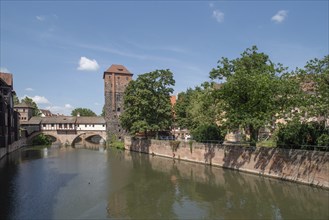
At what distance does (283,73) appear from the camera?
95.9 ft

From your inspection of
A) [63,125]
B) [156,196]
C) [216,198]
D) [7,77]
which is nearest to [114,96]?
[63,125]

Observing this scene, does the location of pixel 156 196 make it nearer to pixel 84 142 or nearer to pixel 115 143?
pixel 115 143

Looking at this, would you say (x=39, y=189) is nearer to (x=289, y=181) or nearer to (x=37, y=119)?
(x=289, y=181)

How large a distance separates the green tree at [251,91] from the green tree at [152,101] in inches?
750

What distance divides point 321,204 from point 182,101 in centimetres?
4502

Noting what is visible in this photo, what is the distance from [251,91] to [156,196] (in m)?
13.4

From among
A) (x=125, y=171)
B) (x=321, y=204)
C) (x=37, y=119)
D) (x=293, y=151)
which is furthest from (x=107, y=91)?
(x=321, y=204)

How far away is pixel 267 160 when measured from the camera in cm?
2803

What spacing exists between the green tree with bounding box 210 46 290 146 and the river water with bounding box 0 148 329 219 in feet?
18.2

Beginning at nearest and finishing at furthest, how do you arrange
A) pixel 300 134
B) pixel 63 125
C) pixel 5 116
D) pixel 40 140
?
1. pixel 300 134
2. pixel 5 116
3. pixel 40 140
4. pixel 63 125

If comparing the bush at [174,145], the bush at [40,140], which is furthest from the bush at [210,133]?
the bush at [40,140]

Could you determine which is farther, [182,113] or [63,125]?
[63,125]

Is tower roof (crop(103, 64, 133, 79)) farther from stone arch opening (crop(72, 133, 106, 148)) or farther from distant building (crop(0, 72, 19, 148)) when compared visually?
distant building (crop(0, 72, 19, 148))

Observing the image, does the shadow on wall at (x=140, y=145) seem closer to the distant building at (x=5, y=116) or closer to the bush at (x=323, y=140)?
the distant building at (x=5, y=116)
